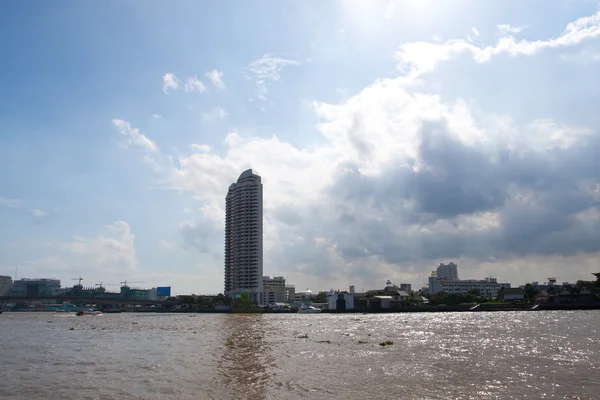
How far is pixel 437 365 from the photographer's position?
3644 centimetres

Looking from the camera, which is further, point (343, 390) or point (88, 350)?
point (88, 350)

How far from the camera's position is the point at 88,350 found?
51.9 metres

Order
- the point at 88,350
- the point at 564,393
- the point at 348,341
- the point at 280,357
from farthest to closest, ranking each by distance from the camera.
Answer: the point at 348,341
the point at 88,350
the point at 280,357
the point at 564,393

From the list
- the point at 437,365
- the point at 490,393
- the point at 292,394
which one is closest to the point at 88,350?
the point at 292,394

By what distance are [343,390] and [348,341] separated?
31.0 m

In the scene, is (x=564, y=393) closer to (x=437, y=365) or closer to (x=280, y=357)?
(x=437, y=365)

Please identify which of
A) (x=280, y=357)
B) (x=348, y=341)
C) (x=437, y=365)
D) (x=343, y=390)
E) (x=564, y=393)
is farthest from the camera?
(x=348, y=341)

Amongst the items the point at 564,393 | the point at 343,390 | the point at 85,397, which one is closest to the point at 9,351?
the point at 85,397

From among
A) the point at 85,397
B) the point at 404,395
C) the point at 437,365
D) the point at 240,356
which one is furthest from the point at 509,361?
the point at 85,397

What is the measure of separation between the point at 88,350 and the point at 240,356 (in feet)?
65.7

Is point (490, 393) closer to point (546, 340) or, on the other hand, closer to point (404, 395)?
point (404, 395)

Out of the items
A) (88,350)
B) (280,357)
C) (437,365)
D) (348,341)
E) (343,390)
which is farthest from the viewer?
(348,341)

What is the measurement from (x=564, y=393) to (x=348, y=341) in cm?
3392

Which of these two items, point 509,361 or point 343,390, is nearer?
point 343,390
